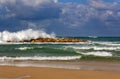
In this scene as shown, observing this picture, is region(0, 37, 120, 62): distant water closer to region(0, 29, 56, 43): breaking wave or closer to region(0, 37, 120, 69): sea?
region(0, 37, 120, 69): sea

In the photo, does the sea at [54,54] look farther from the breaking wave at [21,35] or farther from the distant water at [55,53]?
the breaking wave at [21,35]

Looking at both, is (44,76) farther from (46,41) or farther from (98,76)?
(46,41)

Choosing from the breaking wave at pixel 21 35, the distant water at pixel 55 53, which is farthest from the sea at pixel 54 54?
the breaking wave at pixel 21 35

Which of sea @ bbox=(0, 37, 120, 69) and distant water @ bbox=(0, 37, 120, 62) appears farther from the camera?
distant water @ bbox=(0, 37, 120, 62)

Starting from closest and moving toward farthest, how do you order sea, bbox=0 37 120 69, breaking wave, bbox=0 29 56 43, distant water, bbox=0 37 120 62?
sea, bbox=0 37 120 69 < distant water, bbox=0 37 120 62 < breaking wave, bbox=0 29 56 43

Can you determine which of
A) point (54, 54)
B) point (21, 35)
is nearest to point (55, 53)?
point (54, 54)

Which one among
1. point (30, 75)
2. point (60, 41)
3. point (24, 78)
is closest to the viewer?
point (24, 78)

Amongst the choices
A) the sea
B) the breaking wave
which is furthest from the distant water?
the breaking wave

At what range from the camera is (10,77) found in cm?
1242

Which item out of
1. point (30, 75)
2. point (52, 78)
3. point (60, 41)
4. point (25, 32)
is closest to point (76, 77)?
point (52, 78)

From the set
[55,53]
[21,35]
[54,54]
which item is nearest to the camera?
[54,54]

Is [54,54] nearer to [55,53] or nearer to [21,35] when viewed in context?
[55,53]

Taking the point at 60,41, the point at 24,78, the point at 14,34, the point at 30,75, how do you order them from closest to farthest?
the point at 24,78, the point at 30,75, the point at 60,41, the point at 14,34

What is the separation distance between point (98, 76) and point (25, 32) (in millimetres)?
42959
